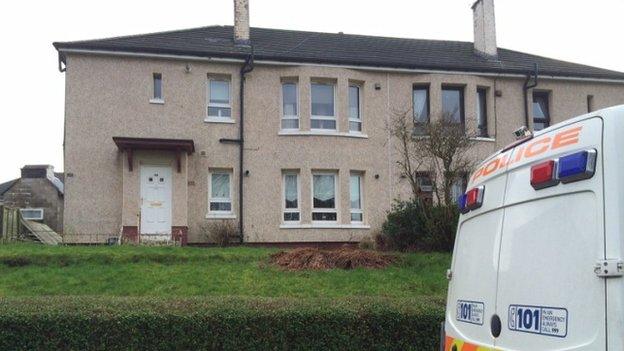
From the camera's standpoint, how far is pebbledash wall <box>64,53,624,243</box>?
63.1ft

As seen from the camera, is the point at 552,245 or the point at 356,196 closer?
the point at 552,245

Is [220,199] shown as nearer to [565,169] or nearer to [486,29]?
[486,29]

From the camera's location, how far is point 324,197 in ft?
68.0

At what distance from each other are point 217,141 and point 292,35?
5.73 meters

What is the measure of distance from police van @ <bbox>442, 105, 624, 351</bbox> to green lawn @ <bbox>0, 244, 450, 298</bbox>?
7.07 metres

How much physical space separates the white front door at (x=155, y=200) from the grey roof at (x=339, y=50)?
3626 millimetres

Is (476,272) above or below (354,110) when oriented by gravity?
below

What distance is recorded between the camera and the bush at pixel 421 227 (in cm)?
1545

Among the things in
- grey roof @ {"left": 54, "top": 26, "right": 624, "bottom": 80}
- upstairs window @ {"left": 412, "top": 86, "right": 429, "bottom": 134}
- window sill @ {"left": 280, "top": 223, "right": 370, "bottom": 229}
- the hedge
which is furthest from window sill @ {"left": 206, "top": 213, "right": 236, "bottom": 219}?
the hedge

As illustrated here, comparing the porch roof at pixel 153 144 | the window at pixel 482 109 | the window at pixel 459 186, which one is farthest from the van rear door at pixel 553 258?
the window at pixel 482 109

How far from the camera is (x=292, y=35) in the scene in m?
23.6

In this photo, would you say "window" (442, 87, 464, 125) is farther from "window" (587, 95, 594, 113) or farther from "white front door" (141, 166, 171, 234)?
"white front door" (141, 166, 171, 234)

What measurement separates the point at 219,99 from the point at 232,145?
1.57 meters

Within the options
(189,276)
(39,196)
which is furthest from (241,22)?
(39,196)
